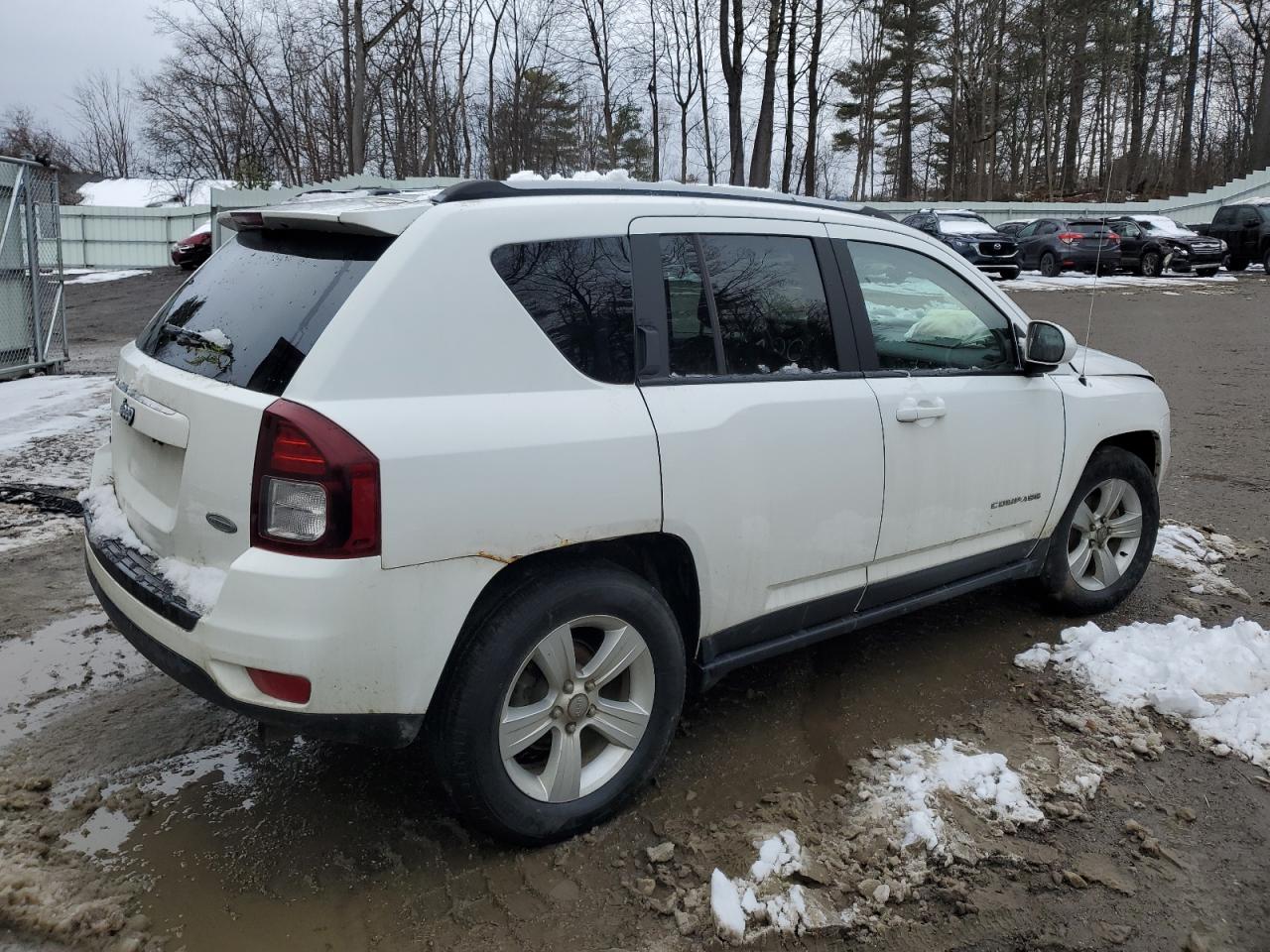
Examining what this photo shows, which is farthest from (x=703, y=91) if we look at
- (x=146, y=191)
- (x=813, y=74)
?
(x=146, y=191)

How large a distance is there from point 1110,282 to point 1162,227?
3.28 metres

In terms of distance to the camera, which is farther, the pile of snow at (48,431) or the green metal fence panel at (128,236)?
the green metal fence panel at (128,236)

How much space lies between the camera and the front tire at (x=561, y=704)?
2.58 metres

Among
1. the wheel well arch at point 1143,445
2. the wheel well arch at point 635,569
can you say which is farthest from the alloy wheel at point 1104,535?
the wheel well arch at point 635,569

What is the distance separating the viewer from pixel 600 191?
10.1 feet

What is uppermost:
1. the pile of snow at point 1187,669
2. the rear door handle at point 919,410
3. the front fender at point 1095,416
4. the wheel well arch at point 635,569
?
the rear door handle at point 919,410

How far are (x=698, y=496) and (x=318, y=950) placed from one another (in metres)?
1.58

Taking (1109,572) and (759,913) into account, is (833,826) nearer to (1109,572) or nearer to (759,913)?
(759,913)

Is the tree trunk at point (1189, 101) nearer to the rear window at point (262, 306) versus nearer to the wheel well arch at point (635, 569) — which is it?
the wheel well arch at point (635, 569)

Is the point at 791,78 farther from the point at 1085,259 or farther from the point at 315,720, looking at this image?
the point at 315,720

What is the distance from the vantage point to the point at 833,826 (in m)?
2.99

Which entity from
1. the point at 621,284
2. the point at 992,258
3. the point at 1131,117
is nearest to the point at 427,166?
the point at 992,258

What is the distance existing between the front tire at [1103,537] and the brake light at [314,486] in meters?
3.23

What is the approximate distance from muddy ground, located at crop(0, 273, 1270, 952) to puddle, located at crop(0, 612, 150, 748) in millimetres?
20
